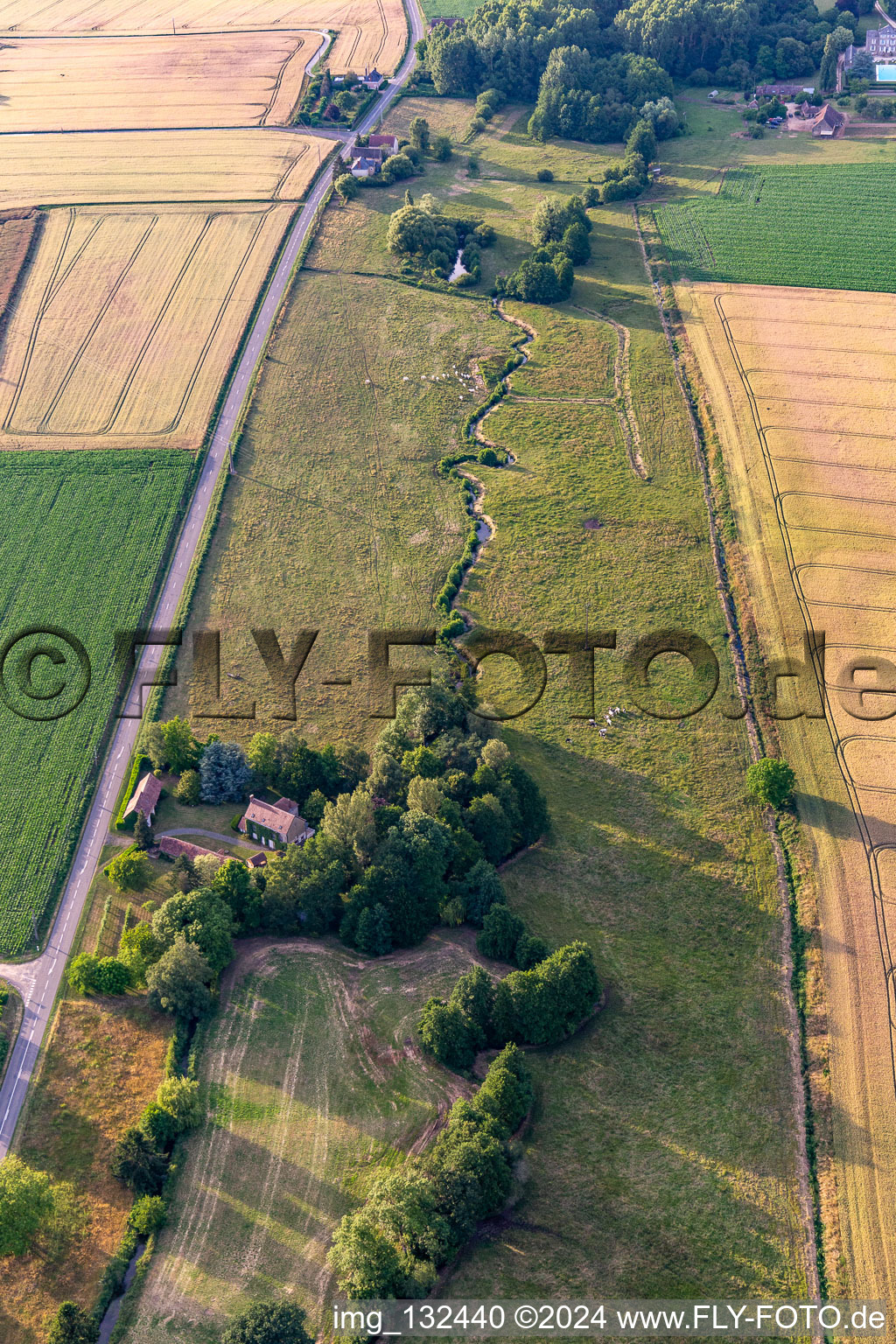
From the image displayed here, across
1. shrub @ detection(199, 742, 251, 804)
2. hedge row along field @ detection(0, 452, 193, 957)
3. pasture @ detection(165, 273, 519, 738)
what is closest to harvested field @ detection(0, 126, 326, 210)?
pasture @ detection(165, 273, 519, 738)

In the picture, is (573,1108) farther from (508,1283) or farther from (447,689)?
(447,689)

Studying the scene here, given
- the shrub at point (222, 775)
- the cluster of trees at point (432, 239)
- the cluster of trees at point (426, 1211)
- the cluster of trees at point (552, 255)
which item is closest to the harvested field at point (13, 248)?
the cluster of trees at point (432, 239)

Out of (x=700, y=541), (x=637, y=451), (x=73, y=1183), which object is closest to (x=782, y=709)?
(x=700, y=541)

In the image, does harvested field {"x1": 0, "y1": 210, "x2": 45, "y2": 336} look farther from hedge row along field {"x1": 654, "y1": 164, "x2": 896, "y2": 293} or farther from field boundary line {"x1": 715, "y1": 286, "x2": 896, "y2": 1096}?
field boundary line {"x1": 715, "y1": 286, "x2": 896, "y2": 1096}

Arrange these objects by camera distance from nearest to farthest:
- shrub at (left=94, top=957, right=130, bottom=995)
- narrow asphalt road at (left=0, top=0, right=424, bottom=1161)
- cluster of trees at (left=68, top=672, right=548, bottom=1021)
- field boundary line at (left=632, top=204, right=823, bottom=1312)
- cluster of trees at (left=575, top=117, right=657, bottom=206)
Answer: field boundary line at (left=632, top=204, right=823, bottom=1312), narrow asphalt road at (left=0, top=0, right=424, bottom=1161), shrub at (left=94, top=957, right=130, bottom=995), cluster of trees at (left=68, top=672, right=548, bottom=1021), cluster of trees at (left=575, top=117, right=657, bottom=206)

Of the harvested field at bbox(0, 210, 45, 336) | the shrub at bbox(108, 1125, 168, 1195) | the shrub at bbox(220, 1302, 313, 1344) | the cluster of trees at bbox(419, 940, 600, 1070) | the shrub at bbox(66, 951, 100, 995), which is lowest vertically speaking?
the shrub at bbox(220, 1302, 313, 1344)
